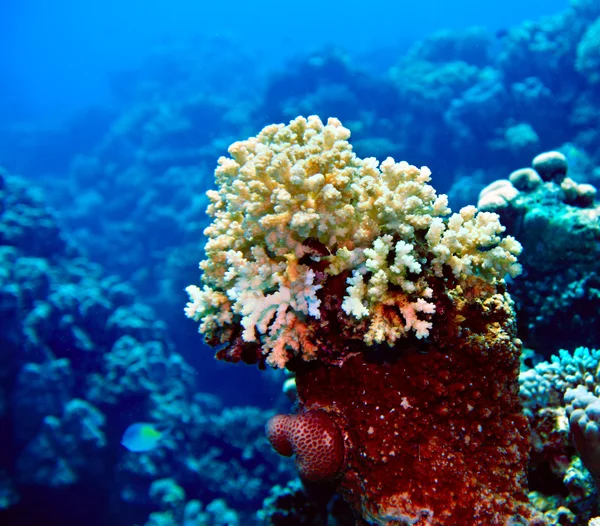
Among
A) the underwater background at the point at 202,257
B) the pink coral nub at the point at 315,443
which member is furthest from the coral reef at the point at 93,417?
the pink coral nub at the point at 315,443

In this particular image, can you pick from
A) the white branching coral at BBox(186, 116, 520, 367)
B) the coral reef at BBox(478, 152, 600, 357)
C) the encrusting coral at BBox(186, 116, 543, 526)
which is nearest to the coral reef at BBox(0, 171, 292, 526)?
the coral reef at BBox(478, 152, 600, 357)

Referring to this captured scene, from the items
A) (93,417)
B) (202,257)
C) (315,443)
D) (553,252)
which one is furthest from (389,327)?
(202,257)

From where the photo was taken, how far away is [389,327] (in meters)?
2.06

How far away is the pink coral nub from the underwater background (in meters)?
1.29

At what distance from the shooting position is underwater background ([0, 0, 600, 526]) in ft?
14.7

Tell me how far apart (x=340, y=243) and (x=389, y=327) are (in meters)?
0.56

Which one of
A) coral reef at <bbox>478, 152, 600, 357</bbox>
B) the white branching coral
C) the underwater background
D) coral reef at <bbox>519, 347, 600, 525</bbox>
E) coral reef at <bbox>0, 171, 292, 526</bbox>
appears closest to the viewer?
the white branching coral

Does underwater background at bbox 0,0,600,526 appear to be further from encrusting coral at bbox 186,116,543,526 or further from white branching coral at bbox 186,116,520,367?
white branching coral at bbox 186,116,520,367

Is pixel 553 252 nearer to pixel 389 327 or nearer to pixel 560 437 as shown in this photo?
pixel 560 437

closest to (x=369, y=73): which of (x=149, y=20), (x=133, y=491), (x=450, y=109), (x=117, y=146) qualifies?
(x=450, y=109)

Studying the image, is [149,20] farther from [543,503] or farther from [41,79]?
[543,503]

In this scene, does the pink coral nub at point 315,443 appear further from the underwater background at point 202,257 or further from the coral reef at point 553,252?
the coral reef at point 553,252

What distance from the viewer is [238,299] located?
226cm

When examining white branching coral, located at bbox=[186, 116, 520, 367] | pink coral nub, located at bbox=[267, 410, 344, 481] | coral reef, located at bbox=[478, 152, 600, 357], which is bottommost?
pink coral nub, located at bbox=[267, 410, 344, 481]
